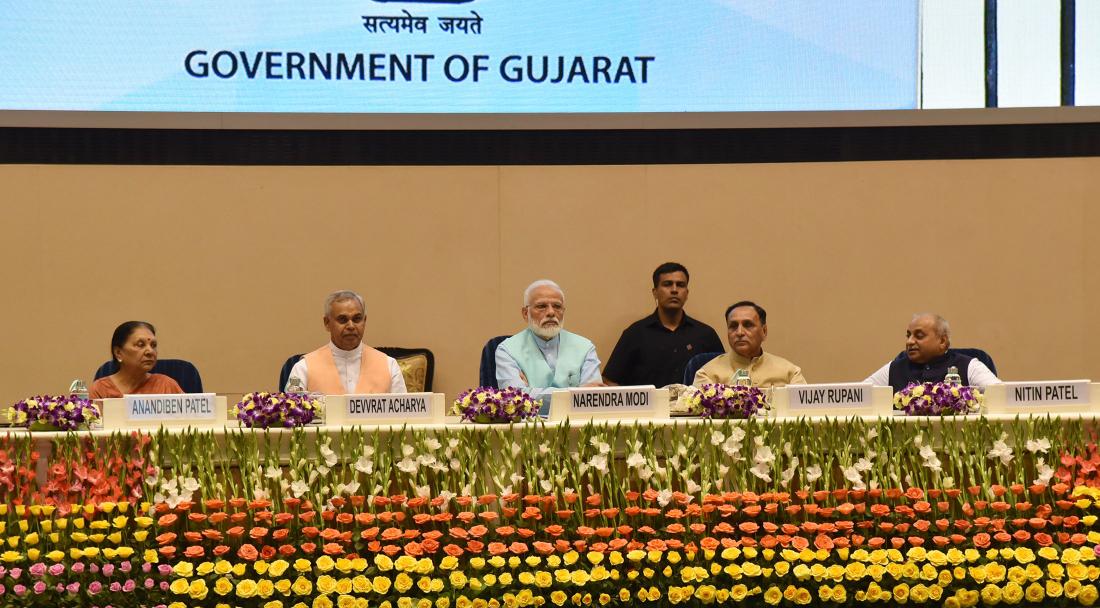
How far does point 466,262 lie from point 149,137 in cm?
172

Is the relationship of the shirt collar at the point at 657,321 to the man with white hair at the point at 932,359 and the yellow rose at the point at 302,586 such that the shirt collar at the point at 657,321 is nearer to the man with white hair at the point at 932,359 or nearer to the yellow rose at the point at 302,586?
the man with white hair at the point at 932,359

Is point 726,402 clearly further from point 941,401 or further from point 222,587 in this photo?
point 222,587

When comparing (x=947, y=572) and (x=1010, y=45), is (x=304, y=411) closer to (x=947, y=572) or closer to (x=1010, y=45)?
(x=947, y=572)

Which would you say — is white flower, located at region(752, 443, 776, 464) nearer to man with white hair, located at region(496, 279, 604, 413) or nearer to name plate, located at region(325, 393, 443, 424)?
name plate, located at region(325, 393, 443, 424)

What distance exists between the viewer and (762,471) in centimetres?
337

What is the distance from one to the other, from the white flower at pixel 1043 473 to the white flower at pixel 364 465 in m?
1.92

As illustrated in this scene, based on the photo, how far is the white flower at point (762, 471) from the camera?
335 centimetres

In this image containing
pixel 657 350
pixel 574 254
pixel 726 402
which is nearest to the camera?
pixel 726 402

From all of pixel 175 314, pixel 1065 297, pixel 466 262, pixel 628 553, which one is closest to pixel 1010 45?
pixel 1065 297

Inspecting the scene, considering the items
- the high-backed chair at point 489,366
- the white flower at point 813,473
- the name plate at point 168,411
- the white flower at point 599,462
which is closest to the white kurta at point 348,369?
the high-backed chair at point 489,366

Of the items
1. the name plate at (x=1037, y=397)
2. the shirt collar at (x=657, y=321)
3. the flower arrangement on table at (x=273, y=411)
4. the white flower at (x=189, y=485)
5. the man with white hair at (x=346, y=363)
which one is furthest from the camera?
the shirt collar at (x=657, y=321)

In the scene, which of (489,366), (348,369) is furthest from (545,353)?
(348,369)

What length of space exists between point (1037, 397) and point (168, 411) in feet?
8.58

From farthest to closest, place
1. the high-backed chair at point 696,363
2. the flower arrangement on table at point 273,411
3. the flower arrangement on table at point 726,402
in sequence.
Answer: the high-backed chair at point 696,363 → the flower arrangement on table at point 726,402 → the flower arrangement on table at point 273,411
